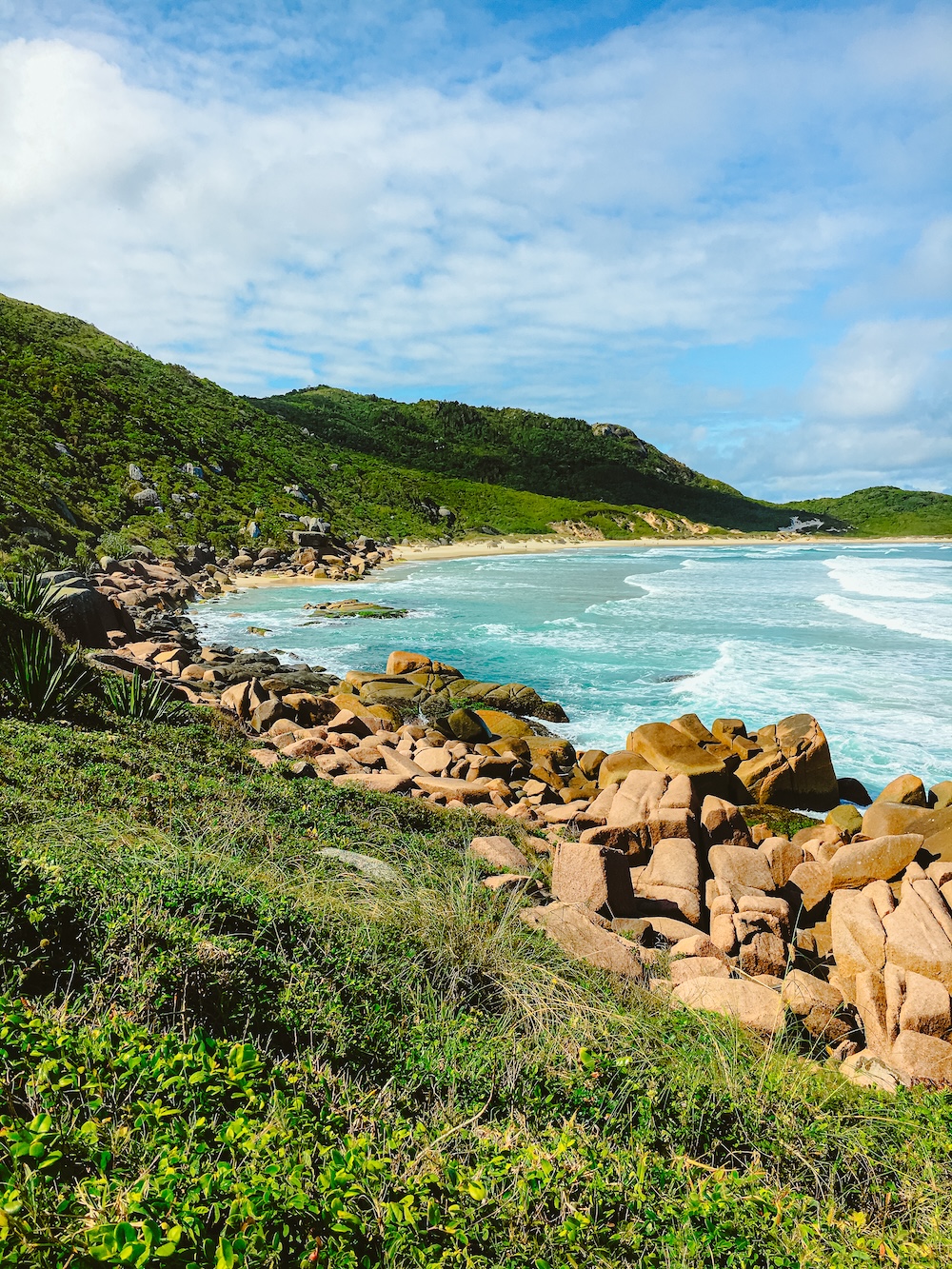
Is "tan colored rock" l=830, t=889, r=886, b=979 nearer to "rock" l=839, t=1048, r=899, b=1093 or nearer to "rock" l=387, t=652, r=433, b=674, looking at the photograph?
"rock" l=839, t=1048, r=899, b=1093

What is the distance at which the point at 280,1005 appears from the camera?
3859mm

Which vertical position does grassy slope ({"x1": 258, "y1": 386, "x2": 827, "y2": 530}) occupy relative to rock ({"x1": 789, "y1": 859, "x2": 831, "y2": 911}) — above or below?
above

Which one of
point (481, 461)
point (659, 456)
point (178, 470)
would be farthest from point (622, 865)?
point (659, 456)

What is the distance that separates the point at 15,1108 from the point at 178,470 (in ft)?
196

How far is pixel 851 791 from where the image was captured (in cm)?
1316

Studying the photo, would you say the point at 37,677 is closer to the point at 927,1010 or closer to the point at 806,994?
the point at 806,994

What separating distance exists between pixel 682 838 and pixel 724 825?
1009 millimetres

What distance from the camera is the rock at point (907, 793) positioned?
11.2m

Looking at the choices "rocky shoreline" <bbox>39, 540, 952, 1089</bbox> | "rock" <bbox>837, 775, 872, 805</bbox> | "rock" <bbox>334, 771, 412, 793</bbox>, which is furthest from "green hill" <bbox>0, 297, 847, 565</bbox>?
"rock" <bbox>837, 775, 872, 805</bbox>

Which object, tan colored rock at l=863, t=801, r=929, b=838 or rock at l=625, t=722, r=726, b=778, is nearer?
tan colored rock at l=863, t=801, r=929, b=838

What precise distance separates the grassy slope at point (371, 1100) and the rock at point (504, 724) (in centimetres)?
1003

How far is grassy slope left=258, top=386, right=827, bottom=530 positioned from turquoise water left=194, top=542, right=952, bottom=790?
8239cm

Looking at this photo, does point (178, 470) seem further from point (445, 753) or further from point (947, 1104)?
point (947, 1104)

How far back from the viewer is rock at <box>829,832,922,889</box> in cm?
→ 838
